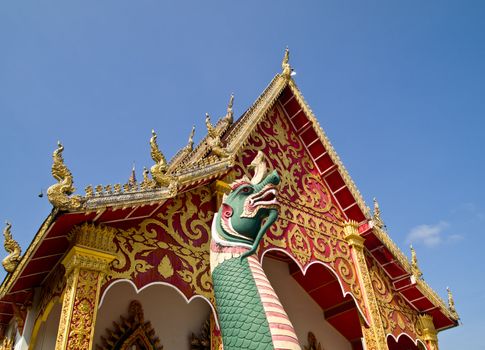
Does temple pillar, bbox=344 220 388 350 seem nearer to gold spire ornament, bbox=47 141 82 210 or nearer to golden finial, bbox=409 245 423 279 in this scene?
golden finial, bbox=409 245 423 279

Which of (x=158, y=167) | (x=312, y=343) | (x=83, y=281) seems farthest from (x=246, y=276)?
(x=312, y=343)

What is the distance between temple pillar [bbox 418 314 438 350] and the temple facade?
0.07 ft

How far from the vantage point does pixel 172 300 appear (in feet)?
22.9

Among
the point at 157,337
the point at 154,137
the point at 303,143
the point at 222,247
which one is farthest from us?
the point at 303,143

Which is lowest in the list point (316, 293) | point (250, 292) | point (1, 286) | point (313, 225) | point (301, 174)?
point (250, 292)

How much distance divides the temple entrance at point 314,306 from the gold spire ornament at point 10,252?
13.1ft

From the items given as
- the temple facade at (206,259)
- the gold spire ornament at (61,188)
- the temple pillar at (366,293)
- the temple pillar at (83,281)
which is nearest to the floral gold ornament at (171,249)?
the temple facade at (206,259)

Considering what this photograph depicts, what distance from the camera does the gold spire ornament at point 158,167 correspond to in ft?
17.1

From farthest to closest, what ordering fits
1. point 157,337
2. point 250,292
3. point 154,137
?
point 157,337 → point 154,137 → point 250,292

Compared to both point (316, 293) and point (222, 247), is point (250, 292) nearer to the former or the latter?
point (222, 247)

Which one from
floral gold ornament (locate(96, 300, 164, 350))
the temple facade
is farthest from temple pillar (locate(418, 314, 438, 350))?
floral gold ornament (locate(96, 300, 164, 350))

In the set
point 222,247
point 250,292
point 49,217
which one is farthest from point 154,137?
point 250,292

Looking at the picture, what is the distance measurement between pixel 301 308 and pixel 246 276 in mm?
5617

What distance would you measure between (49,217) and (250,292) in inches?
95.5
